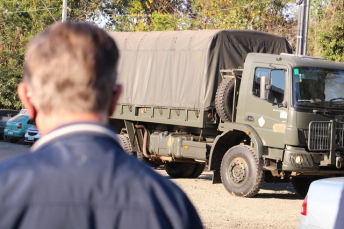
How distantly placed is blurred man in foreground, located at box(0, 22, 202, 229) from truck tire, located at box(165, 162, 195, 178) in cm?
1524

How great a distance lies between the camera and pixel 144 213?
1.91 metres

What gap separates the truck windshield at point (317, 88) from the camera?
43.0ft

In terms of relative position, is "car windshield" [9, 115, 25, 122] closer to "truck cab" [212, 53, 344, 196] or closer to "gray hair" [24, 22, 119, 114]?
"truck cab" [212, 53, 344, 196]

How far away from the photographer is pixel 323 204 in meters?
6.32

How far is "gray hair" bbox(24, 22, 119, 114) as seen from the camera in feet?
6.51

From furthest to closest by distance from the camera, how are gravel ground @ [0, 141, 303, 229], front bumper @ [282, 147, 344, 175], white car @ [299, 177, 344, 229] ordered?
front bumper @ [282, 147, 344, 175], gravel ground @ [0, 141, 303, 229], white car @ [299, 177, 344, 229]

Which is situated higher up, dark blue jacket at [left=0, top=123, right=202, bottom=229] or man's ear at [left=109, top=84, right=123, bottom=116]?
man's ear at [left=109, top=84, right=123, bottom=116]

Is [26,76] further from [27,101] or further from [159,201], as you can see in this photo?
[159,201]

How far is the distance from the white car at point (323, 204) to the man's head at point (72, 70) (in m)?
4.21

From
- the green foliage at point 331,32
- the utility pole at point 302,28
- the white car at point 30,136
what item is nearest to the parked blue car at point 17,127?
the white car at point 30,136

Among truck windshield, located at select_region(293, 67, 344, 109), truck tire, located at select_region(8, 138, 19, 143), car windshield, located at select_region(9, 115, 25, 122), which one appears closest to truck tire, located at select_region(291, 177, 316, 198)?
truck windshield, located at select_region(293, 67, 344, 109)

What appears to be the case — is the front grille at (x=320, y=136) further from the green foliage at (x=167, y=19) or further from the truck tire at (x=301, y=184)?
the green foliage at (x=167, y=19)

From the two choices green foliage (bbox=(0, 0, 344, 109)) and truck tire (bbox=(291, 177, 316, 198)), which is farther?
green foliage (bbox=(0, 0, 344, 109))

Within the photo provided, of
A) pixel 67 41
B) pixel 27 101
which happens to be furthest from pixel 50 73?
pixel 27 101
